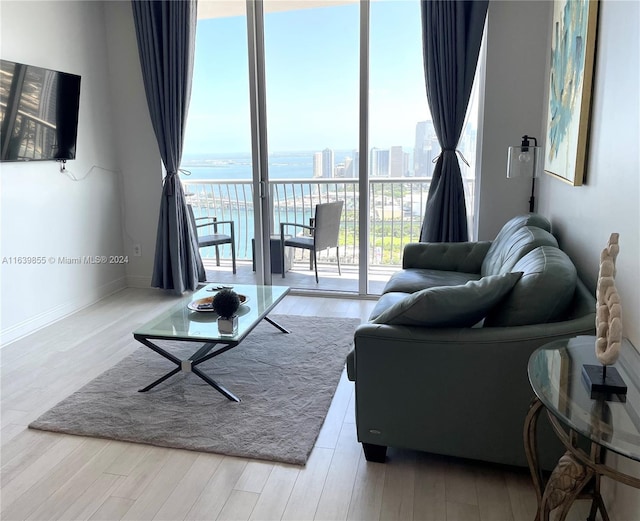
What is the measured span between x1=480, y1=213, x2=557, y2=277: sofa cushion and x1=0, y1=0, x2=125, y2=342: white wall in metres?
3.16

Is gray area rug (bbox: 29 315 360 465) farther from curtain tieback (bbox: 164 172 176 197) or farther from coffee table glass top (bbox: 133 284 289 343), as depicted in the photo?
curtain tieback (bbox: 164 172 176 197)

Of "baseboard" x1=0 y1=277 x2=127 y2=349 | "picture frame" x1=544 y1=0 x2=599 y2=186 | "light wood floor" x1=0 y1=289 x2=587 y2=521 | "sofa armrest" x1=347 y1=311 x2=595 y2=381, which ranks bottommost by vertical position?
"light wood floor" x1=0 y1=289 x2=587 y2=521

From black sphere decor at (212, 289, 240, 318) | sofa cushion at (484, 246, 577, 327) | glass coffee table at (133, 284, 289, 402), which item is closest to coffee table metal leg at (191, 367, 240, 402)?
glass coffee table at (133, 284, 289, 402)

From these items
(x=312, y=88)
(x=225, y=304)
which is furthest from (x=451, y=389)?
(x=312, y=88)

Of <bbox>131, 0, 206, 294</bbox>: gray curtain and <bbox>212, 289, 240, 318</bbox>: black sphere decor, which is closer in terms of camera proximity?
<bbox>212, 289, 240, 318</bbox>: black sphere decor

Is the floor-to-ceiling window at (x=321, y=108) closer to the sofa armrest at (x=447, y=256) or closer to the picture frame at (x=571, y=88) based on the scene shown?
the sofa armrest at (x=447, y=256)

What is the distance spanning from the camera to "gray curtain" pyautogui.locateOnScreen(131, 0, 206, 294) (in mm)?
4211

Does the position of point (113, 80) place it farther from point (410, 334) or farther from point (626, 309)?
point (626, 309)

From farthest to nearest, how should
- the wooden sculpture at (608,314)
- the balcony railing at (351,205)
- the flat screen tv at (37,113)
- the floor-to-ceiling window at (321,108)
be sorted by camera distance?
the balcony railing at (351,205), the floor-to-ceiling window at (321,108), the flat screen tv at (37,113), the wooden sculpture at (608,314)

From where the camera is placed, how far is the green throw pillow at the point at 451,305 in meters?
1.97

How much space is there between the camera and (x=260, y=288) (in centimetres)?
356

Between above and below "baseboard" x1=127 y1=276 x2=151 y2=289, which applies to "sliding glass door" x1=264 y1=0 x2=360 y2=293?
above

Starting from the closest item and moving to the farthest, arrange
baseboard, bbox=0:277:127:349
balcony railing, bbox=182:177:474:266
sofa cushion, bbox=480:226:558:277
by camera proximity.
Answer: sofa cushion, bbox=480:226:558:277 < baseboard, bbox=0:277:127:349 < balcony railing, bbox=182:177:474:266

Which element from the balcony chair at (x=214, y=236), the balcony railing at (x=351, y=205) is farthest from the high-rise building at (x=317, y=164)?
the balcony chair at (x=214, y=236)
